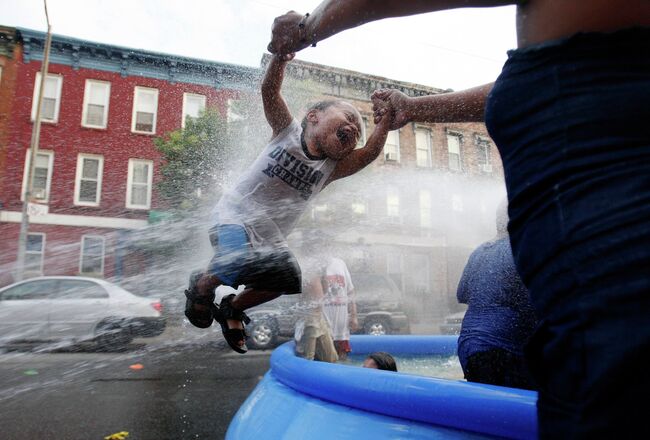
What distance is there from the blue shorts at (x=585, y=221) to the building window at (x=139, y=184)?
15.4 meters

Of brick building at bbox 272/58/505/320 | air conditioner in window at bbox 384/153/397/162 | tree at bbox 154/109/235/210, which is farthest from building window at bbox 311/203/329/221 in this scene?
air conditioner in window at bbox 384/153/397/162

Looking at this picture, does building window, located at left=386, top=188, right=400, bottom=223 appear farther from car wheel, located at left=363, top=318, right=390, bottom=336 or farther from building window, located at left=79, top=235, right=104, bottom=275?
building window, located at left=79, top=235, right=104, bottom=275

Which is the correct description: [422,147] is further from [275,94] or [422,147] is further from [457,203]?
[275,94]

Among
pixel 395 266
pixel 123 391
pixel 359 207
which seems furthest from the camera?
pixel 395 266

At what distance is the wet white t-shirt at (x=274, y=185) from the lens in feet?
7.52

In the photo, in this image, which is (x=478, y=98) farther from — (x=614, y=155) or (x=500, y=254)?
(x=614, y=155)

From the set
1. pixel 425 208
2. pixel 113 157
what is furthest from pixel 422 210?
pixel 113 157

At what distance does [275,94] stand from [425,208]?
1675cm

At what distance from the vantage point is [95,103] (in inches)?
602

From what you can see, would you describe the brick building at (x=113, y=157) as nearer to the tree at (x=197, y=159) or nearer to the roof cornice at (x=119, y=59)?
the roof cornice at (x=119, y=59)

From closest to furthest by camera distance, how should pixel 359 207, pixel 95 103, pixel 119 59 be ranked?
1. pixel 119 59
2. pixel 95 103
3. pixel 359 207

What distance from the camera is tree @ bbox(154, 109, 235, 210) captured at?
10906 millimetres

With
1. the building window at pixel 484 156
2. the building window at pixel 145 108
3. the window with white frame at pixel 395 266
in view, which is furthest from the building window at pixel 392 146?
the building window at pixel 145 108

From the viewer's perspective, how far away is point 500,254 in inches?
90.0
